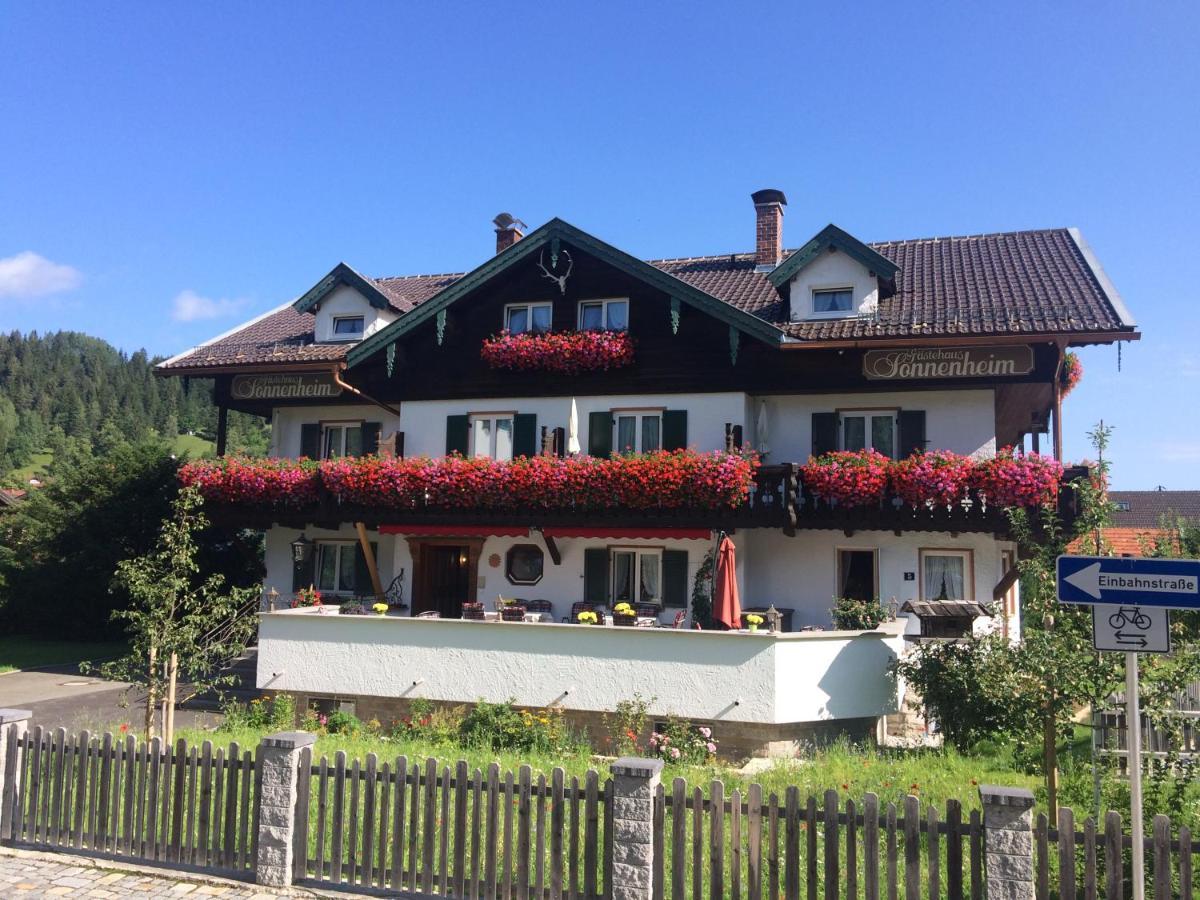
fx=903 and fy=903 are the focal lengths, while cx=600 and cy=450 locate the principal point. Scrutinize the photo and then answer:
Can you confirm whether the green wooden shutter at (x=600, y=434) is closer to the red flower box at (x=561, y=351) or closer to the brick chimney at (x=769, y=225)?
the red flower box at (x=561, y=351)

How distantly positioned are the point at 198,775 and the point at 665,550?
11.4 m

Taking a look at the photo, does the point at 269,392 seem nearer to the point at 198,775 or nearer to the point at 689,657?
the point at 689,657

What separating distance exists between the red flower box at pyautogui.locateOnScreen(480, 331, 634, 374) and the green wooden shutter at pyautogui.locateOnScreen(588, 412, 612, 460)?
1033 mm

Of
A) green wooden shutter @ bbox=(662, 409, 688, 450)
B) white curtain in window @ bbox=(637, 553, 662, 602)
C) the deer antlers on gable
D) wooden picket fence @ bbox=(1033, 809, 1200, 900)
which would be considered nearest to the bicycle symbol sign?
wooden picket fence @ bbox=(1033, 809, 1200, 900)

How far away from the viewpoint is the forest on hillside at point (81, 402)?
108 metres

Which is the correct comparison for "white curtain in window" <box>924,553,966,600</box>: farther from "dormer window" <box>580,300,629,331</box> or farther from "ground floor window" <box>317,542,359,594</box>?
"ground floor window" <box>317,542,359,594</box>

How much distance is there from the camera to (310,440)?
2309cm

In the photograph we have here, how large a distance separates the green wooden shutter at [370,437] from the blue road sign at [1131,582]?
1785cm

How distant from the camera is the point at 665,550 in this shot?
61.9 feet

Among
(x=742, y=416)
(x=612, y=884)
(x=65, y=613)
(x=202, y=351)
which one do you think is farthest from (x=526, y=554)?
(x=65, y=613)

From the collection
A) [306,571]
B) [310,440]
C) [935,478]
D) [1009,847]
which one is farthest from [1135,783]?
[310,440]

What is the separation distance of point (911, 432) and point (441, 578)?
425 inches

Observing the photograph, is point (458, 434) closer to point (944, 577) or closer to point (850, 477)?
point (850, 477)

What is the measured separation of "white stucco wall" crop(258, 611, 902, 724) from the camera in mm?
14133
